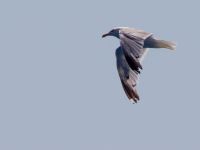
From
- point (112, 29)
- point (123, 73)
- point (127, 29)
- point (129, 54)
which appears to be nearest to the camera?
point (129, 54)

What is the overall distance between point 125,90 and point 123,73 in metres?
1.29

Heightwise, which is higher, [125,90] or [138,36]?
[138,36]

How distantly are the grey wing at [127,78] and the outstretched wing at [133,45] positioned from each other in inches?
76.9

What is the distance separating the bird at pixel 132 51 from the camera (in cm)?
2044

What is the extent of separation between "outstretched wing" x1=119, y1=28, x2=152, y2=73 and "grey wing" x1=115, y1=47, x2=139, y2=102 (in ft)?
6.41

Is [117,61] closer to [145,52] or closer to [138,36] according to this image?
[145,52]

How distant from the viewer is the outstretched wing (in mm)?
20109

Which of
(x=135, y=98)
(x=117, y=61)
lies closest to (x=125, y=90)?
(x=135, y=98)

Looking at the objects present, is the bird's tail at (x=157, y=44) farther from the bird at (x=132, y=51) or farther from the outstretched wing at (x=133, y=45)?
the outstretched wing at (x=133, y=45)

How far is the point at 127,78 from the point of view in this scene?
24188 mm

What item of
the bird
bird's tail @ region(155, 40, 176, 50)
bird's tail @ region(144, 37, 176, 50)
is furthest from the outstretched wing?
bird's tail @ region(155, 40, 176, 50)

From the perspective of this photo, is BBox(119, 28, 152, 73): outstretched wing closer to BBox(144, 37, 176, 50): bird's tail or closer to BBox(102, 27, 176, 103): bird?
BBox(102, 27, 176, 103): bird

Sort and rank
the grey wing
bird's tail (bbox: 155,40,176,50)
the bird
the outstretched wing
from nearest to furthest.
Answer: the outstretched wing
the bird
the grey wing
bird's tail (bbox: 155,40,176,50)

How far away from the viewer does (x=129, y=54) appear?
67.3ft
